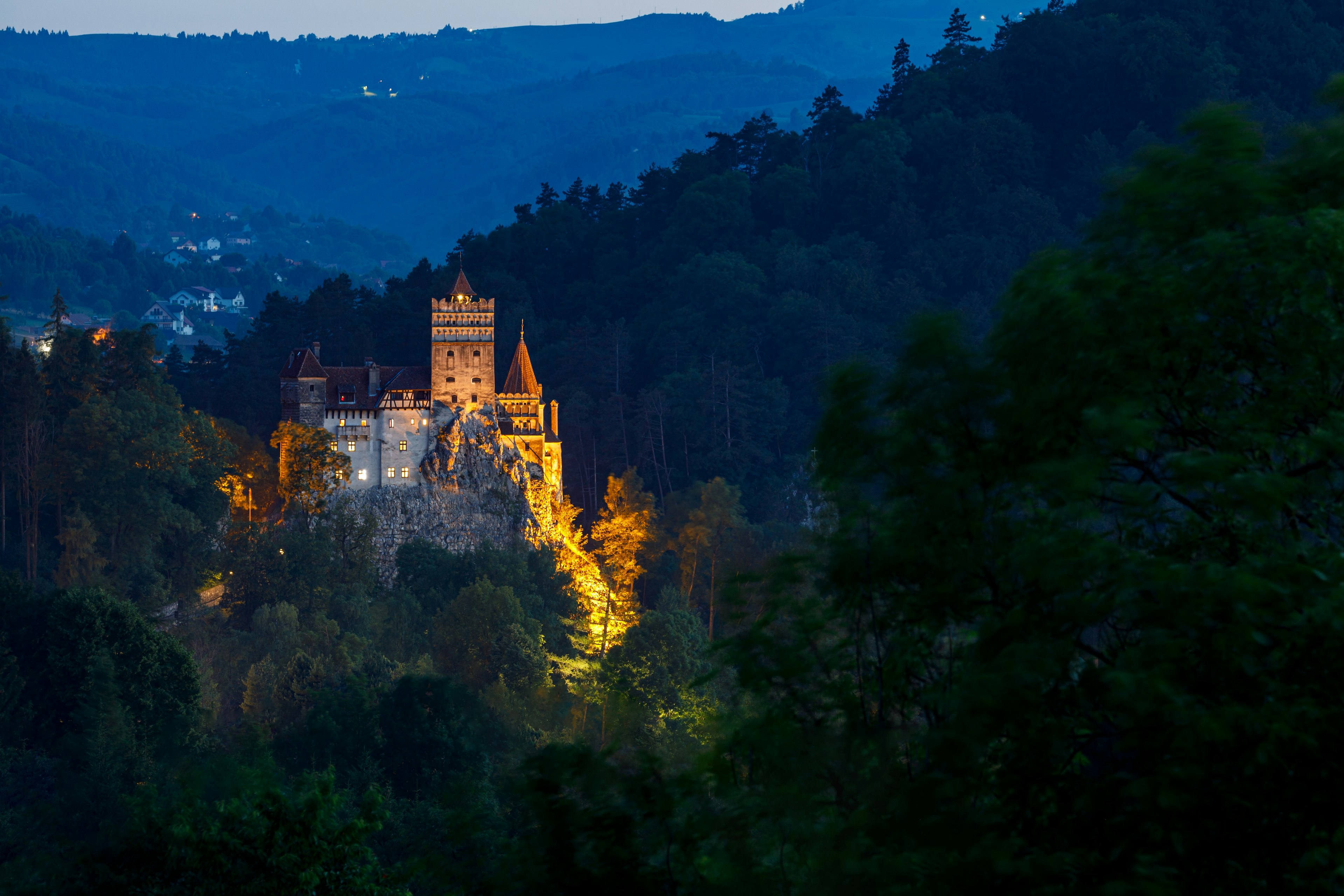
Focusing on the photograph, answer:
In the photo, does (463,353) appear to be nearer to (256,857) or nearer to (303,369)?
(303,369)

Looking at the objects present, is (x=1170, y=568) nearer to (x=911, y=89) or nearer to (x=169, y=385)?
(x=169, y=385)

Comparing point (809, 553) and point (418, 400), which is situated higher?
point (418, 400)

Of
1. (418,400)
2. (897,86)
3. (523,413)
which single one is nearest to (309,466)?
(418,400)

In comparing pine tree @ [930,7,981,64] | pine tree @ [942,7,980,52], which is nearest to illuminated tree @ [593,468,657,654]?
pine tree @ [930,7,981,64]

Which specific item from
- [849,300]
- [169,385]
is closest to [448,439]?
[169,385]

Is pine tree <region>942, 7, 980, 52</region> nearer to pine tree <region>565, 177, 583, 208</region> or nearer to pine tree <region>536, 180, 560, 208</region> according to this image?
pine tree <region>565, 177, 583, 208</region>

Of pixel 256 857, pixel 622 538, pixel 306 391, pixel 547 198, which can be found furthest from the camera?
pixel 547 198

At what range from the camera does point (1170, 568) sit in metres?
9.74

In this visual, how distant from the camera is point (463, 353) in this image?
68.8m

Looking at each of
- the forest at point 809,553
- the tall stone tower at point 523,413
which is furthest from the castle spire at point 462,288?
the forest at point 809,553

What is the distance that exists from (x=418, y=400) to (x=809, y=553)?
56330 millimetres

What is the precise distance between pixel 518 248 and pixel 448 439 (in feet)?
134

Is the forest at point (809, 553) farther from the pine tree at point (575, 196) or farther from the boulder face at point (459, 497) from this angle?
the pine tree at point (575, 196)

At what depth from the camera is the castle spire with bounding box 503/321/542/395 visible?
227 feet
